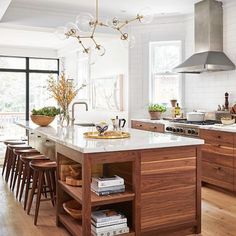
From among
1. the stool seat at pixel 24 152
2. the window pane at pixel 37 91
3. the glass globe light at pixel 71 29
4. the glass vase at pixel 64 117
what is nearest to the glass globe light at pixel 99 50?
the glass globe light at pixel 71 29

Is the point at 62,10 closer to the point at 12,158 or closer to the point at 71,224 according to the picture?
the point at 12,158

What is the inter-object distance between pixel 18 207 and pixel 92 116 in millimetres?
4270

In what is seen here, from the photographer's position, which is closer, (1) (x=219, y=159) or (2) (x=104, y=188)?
(2) (x=104, y=188)

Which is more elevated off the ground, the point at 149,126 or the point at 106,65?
the point at 106,65

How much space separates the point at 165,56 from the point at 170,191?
4247 mm

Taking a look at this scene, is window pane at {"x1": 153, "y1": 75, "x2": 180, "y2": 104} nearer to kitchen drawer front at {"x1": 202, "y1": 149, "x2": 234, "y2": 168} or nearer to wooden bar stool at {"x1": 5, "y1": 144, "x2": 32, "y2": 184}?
kitchen drawer front at {"x1": 202, "y1": 149, "x2": 234, "y2": 168}

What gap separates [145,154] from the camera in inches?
112

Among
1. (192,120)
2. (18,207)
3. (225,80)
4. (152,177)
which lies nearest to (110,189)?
(152,177)

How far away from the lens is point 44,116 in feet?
15.4

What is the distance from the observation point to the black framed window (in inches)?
374

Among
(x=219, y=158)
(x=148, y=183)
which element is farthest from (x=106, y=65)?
(x=148, y=183)

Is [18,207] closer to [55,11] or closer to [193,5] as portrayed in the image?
[55,11]

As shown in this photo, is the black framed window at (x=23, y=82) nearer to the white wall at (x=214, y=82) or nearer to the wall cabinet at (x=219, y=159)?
the white wall at (x=214, y=82)

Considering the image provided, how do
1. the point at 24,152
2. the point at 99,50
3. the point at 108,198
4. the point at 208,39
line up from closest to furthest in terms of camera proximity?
the point at 108,198 → the point at 99,50 → the point at 24,152 → the point at 208,39
